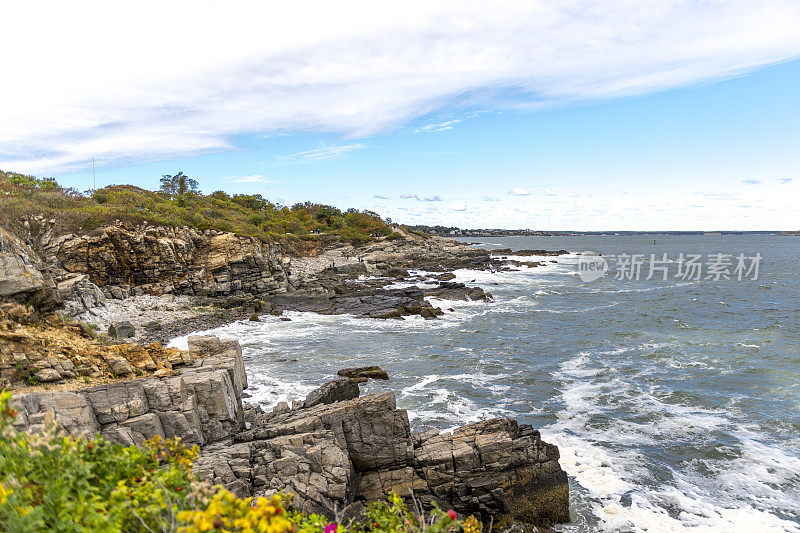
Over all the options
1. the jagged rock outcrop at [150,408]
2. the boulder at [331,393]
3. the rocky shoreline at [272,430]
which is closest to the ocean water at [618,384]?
the rocky shoreline at [272,430]

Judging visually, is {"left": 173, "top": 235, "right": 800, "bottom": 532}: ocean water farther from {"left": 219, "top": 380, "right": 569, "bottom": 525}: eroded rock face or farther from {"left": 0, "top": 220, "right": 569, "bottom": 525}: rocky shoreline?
{"left": 0, "top": 220, "right": 569, "bottom": 525}: rocky shoreline

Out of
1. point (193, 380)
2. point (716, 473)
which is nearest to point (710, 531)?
point (716, 473)

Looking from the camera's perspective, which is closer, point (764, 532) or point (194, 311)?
point (764, 532)

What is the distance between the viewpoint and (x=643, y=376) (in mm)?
23969

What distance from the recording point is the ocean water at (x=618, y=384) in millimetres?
13555

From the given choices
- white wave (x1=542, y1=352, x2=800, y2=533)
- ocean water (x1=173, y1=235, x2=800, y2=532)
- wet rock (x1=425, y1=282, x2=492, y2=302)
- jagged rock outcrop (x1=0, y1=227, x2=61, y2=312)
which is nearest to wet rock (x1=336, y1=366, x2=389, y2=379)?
ocean water (x1=173, y1=235, x2=800, y2=532)

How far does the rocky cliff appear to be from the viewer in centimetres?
1058

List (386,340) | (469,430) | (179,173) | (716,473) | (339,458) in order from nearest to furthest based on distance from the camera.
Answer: (339,458) → (469,430) → (716,473) → (386,340) → (179,173)

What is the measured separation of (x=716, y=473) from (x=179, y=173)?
97.0 m

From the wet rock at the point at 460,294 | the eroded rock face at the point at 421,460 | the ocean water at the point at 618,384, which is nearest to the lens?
the eroded rock face at the point at 421,460

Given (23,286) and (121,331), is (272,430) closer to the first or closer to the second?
(23,286)

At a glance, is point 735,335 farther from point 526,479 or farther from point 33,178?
point 33,178

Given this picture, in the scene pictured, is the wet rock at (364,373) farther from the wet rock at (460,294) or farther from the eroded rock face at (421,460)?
the wet rock at (460,294)

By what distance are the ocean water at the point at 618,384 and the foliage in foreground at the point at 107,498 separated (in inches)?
450
